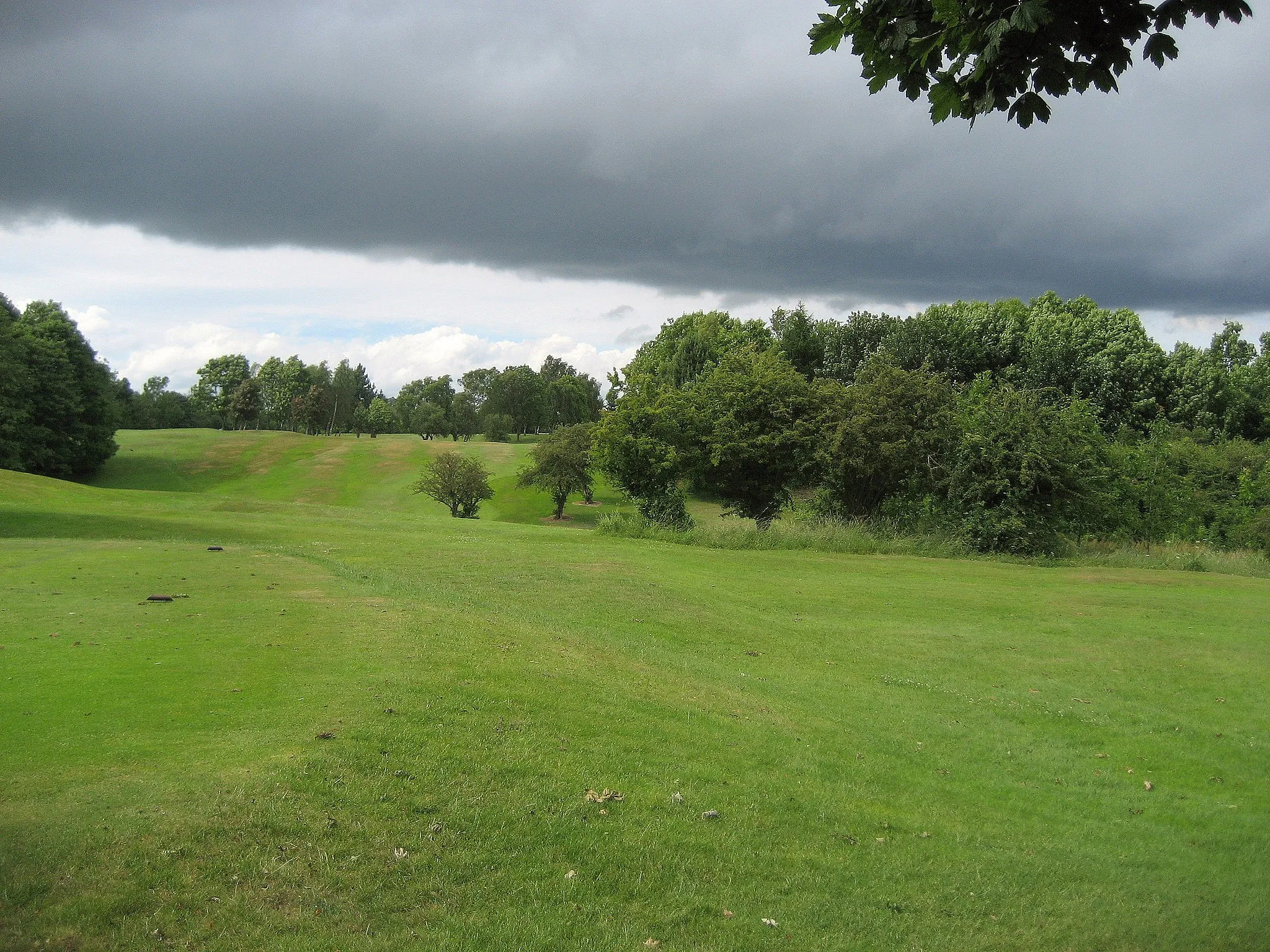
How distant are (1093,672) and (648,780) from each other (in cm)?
1151

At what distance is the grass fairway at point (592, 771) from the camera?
6000 mm

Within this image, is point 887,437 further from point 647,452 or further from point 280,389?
point 280,389

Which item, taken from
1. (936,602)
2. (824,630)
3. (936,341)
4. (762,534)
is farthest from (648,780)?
(936,341)

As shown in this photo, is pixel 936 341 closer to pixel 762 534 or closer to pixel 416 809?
pixel 762 534

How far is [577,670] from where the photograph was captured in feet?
40.9

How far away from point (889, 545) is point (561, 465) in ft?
136

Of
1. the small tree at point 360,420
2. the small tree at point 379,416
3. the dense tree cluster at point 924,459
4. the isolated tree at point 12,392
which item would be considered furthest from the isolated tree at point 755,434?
the small tree at point 379,416

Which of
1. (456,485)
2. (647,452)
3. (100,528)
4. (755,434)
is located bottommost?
(100,528)

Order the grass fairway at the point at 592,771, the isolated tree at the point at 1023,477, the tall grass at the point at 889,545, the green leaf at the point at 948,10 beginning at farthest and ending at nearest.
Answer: the isolated tree at the point at 1023,477 → the tall grass at the point at 889,545 → the grass fairway at the point at 592,771 → the green leaf at the point at 948,10

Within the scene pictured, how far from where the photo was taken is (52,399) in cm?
7444

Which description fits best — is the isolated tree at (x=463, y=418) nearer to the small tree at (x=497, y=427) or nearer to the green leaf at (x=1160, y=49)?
the small tree at (x=497, y=427)

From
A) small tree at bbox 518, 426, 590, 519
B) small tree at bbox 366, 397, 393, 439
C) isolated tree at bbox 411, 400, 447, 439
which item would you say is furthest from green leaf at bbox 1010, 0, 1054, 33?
small tree at bbox 366, 397, 393, 439

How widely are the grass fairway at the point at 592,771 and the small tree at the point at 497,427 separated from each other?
112189 mm

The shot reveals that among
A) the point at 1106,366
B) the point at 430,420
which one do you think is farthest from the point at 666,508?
the point at 430,420
